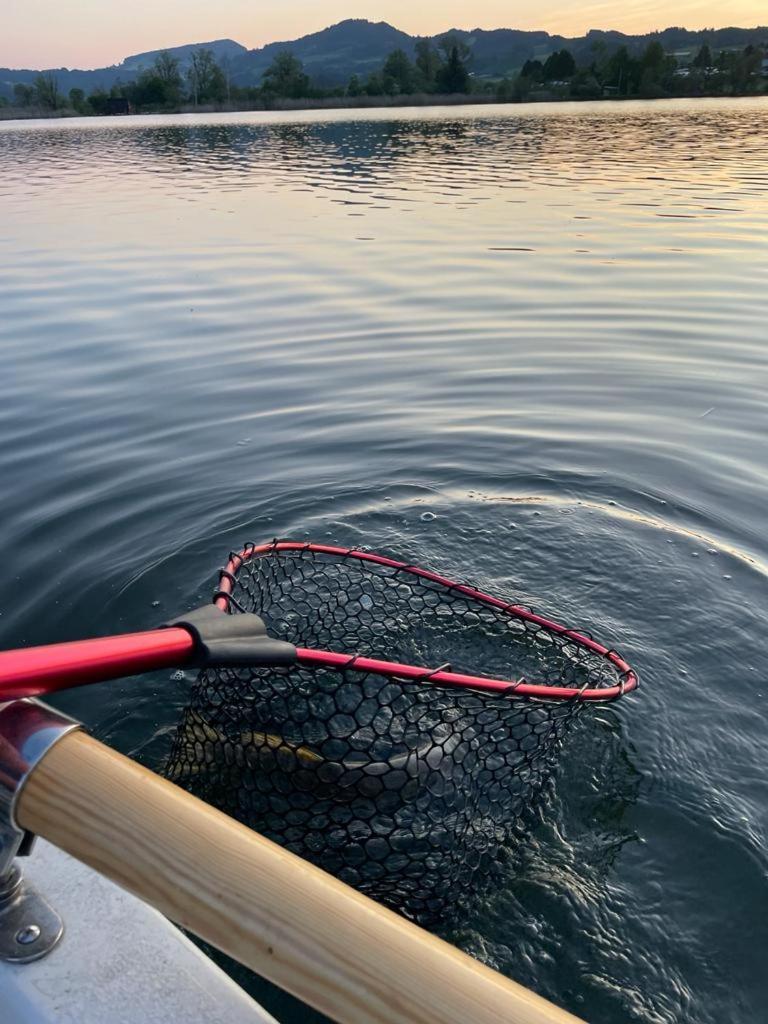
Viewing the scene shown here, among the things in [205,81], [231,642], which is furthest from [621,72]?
[231,642]

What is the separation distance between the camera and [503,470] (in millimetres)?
6430

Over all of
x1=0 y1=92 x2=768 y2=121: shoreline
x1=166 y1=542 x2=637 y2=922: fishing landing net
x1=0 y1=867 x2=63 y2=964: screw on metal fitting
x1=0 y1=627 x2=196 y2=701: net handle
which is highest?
x1=0 y1=627 x2=196 y2=701: net handle

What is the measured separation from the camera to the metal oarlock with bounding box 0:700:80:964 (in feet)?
4.99

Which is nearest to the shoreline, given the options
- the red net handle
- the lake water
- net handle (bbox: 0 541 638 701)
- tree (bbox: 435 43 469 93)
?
tree (bbox: 435 43 469 93)

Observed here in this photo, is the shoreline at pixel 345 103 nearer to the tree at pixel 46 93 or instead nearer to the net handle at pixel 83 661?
the tree at pixel 46 93

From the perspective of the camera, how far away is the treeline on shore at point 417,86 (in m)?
110

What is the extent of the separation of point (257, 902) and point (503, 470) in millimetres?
5302

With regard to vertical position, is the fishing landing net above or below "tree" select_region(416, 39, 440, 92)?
below

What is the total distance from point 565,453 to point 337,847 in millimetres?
4584

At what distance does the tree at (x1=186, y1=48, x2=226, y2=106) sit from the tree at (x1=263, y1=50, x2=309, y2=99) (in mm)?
7009

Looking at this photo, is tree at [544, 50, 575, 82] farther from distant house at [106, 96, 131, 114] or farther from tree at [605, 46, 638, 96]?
distant house at [106, 96, 131, 114]

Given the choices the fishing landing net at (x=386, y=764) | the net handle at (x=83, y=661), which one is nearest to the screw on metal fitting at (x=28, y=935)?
the net handle at (x=83, y=661)

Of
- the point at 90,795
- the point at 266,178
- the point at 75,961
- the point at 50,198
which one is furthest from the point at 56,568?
the point at 266,178

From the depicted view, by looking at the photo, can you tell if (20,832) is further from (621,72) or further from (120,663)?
(621,72)
